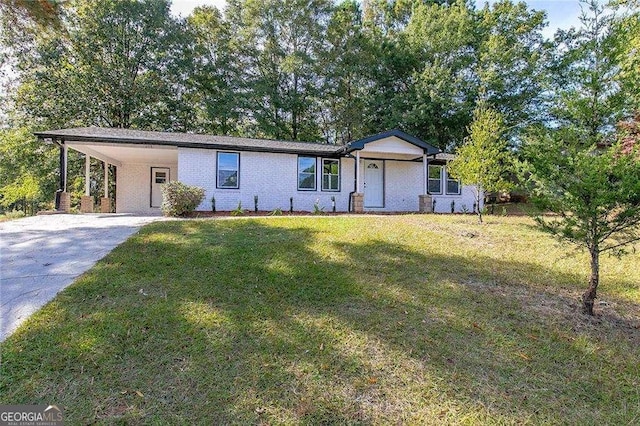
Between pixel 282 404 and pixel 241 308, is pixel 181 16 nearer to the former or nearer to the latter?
pixel 241 308

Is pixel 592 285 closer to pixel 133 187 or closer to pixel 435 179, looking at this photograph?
pixel 435 179

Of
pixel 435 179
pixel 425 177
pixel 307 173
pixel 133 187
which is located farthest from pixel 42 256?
pixel 435 179

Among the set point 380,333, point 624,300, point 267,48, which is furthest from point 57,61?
point 624,300

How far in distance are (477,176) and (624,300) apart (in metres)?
5.21

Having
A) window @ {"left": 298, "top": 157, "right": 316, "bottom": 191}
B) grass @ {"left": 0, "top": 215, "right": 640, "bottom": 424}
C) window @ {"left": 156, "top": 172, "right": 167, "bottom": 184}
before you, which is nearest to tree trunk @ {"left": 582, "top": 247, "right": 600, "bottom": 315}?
grass @ {"left": 0, "top": 215, "right": 640, "bottom": 424}

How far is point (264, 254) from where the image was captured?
5.41m

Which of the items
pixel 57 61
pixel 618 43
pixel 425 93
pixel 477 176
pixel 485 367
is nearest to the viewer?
pixel 485 367

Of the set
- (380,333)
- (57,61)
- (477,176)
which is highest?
(57,61)

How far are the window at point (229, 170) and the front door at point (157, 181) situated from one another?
15.9ft

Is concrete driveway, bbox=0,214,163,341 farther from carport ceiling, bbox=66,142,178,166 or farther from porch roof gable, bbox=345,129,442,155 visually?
porch roof gable, bbox=345,129,442,155

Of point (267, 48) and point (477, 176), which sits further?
point (267, 48)

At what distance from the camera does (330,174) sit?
46.8 feet

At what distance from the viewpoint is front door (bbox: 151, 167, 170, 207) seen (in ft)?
51.3

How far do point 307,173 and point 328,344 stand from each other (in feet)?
36.6
